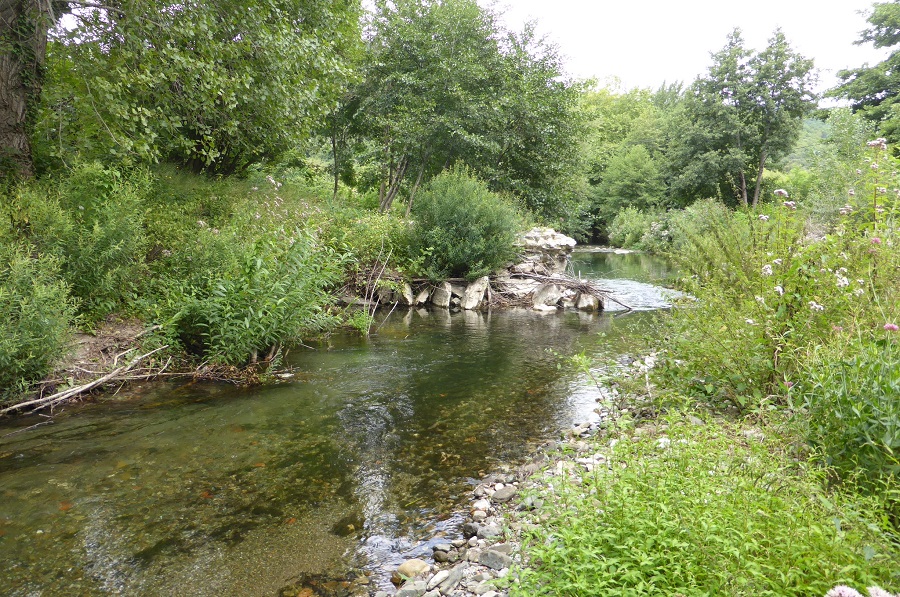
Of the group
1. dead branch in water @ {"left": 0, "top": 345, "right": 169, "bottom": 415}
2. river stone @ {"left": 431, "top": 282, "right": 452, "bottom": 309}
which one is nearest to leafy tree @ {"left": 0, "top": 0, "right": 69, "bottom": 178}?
dead branch in water @ {"left": 0, "top": 345, "right": 169, "bottom": 415}

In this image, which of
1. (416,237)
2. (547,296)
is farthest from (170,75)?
(547,296)

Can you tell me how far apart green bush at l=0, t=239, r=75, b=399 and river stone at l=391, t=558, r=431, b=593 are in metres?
4.98

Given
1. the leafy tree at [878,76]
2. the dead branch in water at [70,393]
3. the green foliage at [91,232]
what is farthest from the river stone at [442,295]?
the leafy tree at [878,76]

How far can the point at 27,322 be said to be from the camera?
5.86 m

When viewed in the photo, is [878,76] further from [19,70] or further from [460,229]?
[19,70]

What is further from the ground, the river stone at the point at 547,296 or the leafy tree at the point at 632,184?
the leafy tree at the point at 632,184

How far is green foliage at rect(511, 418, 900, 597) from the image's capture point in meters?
2.28

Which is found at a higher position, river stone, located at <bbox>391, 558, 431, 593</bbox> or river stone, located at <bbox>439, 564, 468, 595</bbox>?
river stone, located at <bbox>439, 564, 468, 595</bbox>

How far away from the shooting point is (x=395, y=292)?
14977mm

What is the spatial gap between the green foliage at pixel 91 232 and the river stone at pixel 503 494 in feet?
20.8

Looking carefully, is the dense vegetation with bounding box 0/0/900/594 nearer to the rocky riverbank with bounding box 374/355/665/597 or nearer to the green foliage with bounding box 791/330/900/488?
the green foliage with bounding box 791/330/900/488

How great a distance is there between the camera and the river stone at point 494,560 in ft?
11.3

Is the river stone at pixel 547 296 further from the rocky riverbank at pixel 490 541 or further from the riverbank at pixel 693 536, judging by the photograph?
the riverbank at pixel 693 536

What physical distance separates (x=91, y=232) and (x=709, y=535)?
8.72 m
